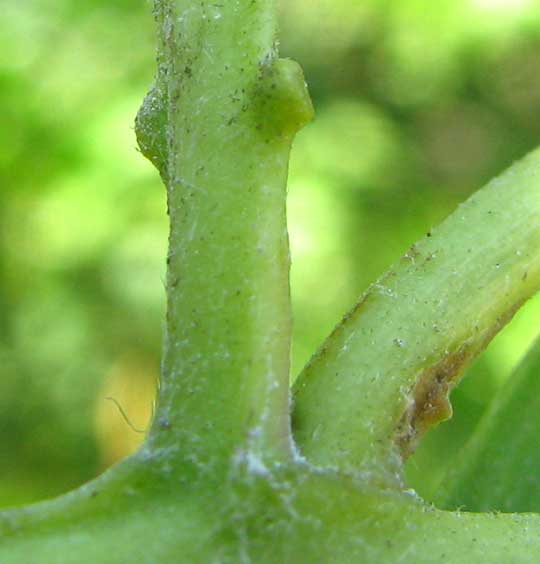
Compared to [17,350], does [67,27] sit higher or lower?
higher

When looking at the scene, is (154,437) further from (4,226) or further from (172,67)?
(4,226)

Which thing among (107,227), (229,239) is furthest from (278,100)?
(107,227)

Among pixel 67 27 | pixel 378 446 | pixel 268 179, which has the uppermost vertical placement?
pixel 67 27

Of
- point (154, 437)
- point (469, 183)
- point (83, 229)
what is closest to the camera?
point (154, 437)

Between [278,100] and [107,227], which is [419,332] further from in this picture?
[107,227]

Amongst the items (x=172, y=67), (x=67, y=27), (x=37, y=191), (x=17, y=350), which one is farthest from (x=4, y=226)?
(x=172, y=67)

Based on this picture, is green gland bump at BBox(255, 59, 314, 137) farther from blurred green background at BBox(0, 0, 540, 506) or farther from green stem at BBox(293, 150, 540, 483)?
blurred green background at BBox(0, 0, 540, 506)

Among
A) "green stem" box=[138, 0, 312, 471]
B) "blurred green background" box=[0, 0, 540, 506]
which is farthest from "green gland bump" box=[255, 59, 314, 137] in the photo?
"blurred green background" box=[0, 0, 540, 506]
